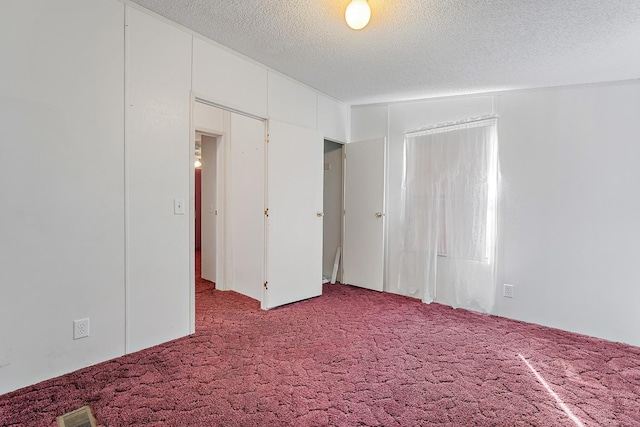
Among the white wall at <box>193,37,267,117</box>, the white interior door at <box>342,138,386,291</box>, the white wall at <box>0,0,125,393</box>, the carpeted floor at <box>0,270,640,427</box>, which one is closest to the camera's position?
the carpeted floor at <box>0,270,640,427</box>

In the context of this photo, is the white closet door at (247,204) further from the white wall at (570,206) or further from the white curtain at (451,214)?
the white wall at (570,206)

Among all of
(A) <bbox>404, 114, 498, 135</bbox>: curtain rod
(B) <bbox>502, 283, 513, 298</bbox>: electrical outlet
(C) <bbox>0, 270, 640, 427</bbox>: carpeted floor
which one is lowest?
(C) <bbox>0, 270, 640, 427</bbox>: carpeted floor

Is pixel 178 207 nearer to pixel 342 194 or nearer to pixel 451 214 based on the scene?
pixel 342 194

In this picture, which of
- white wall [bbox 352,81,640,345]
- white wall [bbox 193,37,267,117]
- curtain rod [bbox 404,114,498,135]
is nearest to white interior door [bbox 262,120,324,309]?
white wall [bbox 193,37,267,117]

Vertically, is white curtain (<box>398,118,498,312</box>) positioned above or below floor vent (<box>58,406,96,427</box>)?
above

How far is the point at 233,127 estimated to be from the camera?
4098 mm

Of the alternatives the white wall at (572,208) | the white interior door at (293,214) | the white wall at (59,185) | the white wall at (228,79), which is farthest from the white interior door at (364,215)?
the white wall at (59,185)

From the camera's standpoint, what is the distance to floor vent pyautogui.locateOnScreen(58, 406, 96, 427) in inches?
63.7

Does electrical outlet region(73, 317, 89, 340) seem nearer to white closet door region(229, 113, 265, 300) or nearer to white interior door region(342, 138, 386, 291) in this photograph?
white closet door region(229, 113, 265, 300)

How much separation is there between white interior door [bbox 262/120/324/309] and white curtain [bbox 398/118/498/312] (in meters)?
1.16

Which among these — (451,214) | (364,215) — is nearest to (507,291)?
(451,214)

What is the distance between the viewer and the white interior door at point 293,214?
135 inches

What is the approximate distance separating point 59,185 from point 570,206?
13.9ft

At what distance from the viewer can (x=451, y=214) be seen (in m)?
3.59
